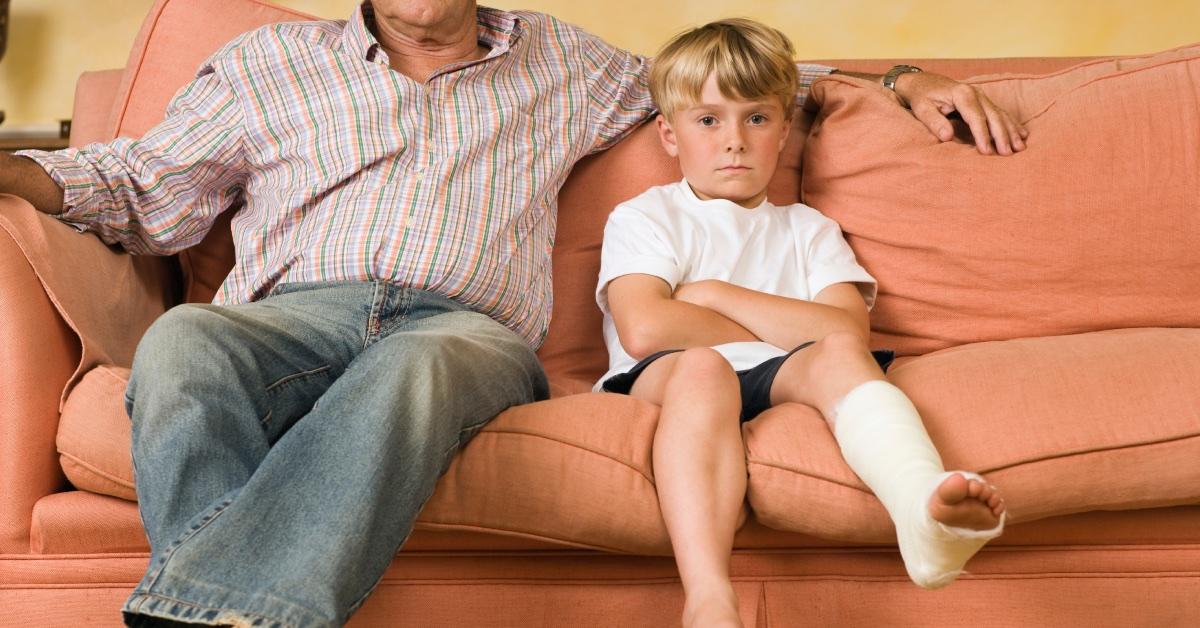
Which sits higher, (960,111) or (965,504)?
(960,111)

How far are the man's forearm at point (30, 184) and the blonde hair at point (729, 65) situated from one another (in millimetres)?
902

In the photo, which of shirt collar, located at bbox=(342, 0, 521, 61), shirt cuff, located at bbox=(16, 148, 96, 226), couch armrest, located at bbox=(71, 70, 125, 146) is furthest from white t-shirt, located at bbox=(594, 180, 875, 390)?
couch armrest, located at bbox=(71, 70, 125, 146)

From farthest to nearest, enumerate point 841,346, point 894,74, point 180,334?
point 894,74, point 841,346, point 180,334

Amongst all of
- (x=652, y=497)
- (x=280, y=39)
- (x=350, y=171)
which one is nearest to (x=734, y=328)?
(x=652, y=497)

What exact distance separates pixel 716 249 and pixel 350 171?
1.86 feet

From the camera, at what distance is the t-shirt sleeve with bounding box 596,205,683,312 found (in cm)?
155

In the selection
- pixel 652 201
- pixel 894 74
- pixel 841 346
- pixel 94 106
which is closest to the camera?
pixel 841 346

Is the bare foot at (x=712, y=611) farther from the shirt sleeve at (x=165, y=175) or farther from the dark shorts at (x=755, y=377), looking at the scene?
the shirt sleeve at (x=165, y=175)

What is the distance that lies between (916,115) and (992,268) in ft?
0.96

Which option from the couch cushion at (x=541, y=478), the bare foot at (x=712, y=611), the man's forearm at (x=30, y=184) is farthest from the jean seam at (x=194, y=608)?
the man's forearm at (x=30, y=184)

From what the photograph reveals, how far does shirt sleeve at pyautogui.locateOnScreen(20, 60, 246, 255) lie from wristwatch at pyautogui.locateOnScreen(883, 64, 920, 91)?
106 centimetres

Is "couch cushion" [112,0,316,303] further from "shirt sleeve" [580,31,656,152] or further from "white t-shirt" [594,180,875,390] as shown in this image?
"white t-shirt" [594,180,875,390]

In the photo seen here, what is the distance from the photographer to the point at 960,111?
171cm

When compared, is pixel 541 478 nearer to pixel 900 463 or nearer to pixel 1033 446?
pixel 900 463
